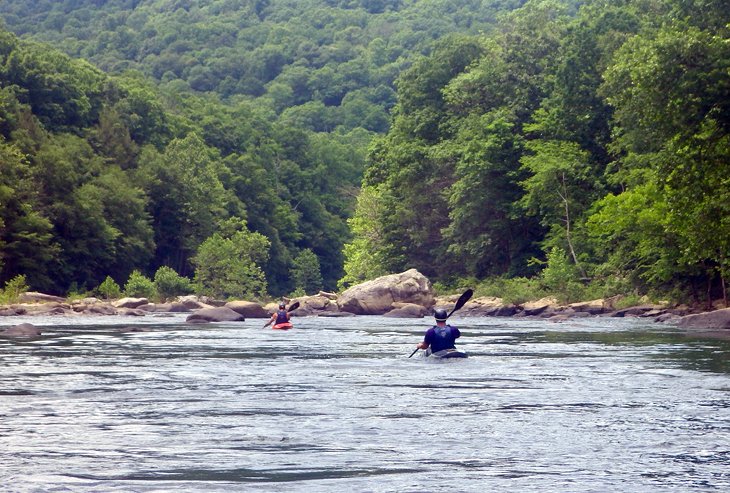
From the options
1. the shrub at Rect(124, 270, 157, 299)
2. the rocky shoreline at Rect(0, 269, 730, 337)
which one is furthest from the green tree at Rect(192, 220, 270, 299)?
the rocky shoreline at Rect(0, 269, 730, 337)

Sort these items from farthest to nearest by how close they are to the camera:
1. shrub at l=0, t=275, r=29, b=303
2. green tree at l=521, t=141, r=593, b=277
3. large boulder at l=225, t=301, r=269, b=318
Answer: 1. shrub at l=0, t=275, r=29, b=303
2. green tree at l=521, t=141, r=593, b=277
3. large boulder at l=225, t=301, r=269, b=318

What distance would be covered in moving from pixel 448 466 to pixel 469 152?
50498 millimetres

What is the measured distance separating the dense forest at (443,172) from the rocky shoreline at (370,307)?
1914 millimetres

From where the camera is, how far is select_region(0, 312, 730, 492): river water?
10.6 metres

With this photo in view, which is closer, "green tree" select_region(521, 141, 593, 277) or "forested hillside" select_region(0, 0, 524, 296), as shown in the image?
"green tree" select_region(521, 141, 593, 277)

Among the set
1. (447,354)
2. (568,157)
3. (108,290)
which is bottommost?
(447,354)

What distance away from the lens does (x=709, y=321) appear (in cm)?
3478

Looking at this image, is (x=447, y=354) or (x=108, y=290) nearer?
(x=447, y=354)

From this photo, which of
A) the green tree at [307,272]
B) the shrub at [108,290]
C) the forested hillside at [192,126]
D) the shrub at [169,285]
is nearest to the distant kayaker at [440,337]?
the forested hillside at [192,126]

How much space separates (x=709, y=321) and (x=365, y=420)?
22887mm

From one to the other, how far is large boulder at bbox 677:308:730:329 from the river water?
7.61 meters

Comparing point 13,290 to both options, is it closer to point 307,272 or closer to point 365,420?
point 365,420

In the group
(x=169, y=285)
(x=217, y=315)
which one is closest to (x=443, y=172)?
(x=169, y=285)

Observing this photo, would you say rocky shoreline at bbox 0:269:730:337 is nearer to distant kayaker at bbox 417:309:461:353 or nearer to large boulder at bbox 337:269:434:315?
large boulder at bbox 337:269:434:315
